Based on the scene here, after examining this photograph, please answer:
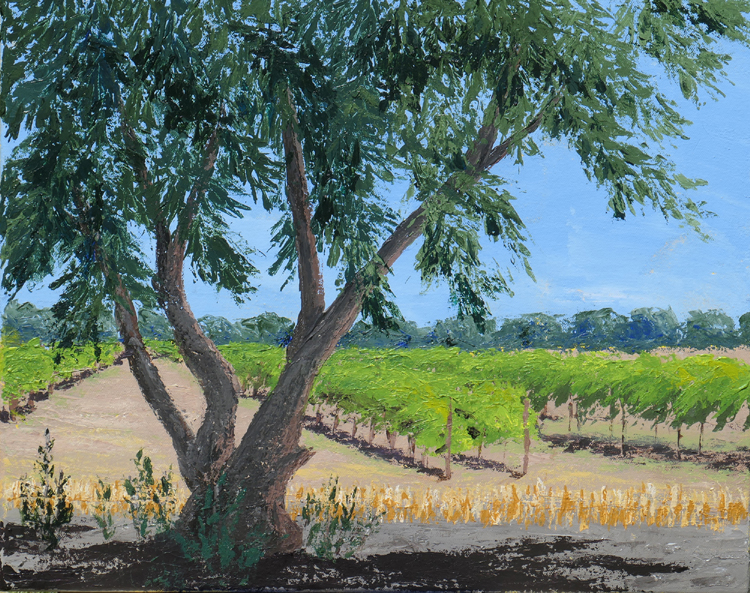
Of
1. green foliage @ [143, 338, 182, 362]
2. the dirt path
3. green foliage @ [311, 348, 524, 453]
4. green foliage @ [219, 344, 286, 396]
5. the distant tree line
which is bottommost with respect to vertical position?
the dirt path

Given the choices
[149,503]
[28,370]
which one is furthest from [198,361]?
[28,370]

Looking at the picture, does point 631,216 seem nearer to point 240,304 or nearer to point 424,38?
point 424,38

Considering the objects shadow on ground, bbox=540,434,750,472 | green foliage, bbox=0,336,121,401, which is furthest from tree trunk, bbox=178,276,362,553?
shadow on ground, bbox=540,434,750,472

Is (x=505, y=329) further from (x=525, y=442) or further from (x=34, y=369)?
(x=34, y=369)

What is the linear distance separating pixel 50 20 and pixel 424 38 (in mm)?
2303

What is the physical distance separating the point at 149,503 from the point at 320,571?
1.36m

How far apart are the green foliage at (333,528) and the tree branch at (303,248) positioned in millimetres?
1071

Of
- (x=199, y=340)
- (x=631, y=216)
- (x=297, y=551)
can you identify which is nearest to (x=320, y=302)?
(x=199, y=340)

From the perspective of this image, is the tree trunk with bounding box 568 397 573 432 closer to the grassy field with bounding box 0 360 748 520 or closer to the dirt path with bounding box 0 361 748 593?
the grassy field with bounding box 0 360 748 520

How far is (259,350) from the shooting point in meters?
8.20

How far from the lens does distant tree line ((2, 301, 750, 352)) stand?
4.55 meters

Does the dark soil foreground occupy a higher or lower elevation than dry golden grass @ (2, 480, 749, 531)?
lower

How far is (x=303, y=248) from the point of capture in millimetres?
4641

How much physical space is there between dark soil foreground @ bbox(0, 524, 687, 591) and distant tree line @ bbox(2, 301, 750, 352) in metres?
1.43
